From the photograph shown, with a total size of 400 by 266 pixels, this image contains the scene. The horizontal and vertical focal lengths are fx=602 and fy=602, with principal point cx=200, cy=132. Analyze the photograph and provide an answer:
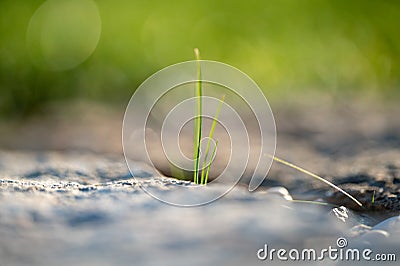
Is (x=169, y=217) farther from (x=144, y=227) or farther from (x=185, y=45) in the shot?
(x=185, y=45)

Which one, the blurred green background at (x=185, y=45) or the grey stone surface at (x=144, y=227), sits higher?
the blurred green background at (x=185, y=45)

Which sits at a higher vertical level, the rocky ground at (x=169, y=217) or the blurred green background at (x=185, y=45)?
the blurred green background at (x=185, y=45)

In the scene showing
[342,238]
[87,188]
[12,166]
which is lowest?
[342,238]

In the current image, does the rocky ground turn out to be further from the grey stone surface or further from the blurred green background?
the blurred green background

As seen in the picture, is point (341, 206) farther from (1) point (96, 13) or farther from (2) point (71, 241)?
(1) point (96, 13)

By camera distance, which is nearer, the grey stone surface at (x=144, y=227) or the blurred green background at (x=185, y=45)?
the grey stone surface at (x=144, y=227)

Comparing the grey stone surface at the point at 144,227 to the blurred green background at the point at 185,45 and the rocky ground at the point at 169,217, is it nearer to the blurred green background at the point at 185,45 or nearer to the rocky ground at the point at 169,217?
the rocky ground at the point at 169,217

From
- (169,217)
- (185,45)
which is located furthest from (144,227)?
(185,45)

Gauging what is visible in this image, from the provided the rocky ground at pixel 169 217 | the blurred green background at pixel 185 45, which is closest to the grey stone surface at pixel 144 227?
the rocky ground at pixel 169 217

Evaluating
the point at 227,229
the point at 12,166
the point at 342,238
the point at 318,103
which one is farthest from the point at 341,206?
the point at 318,103
